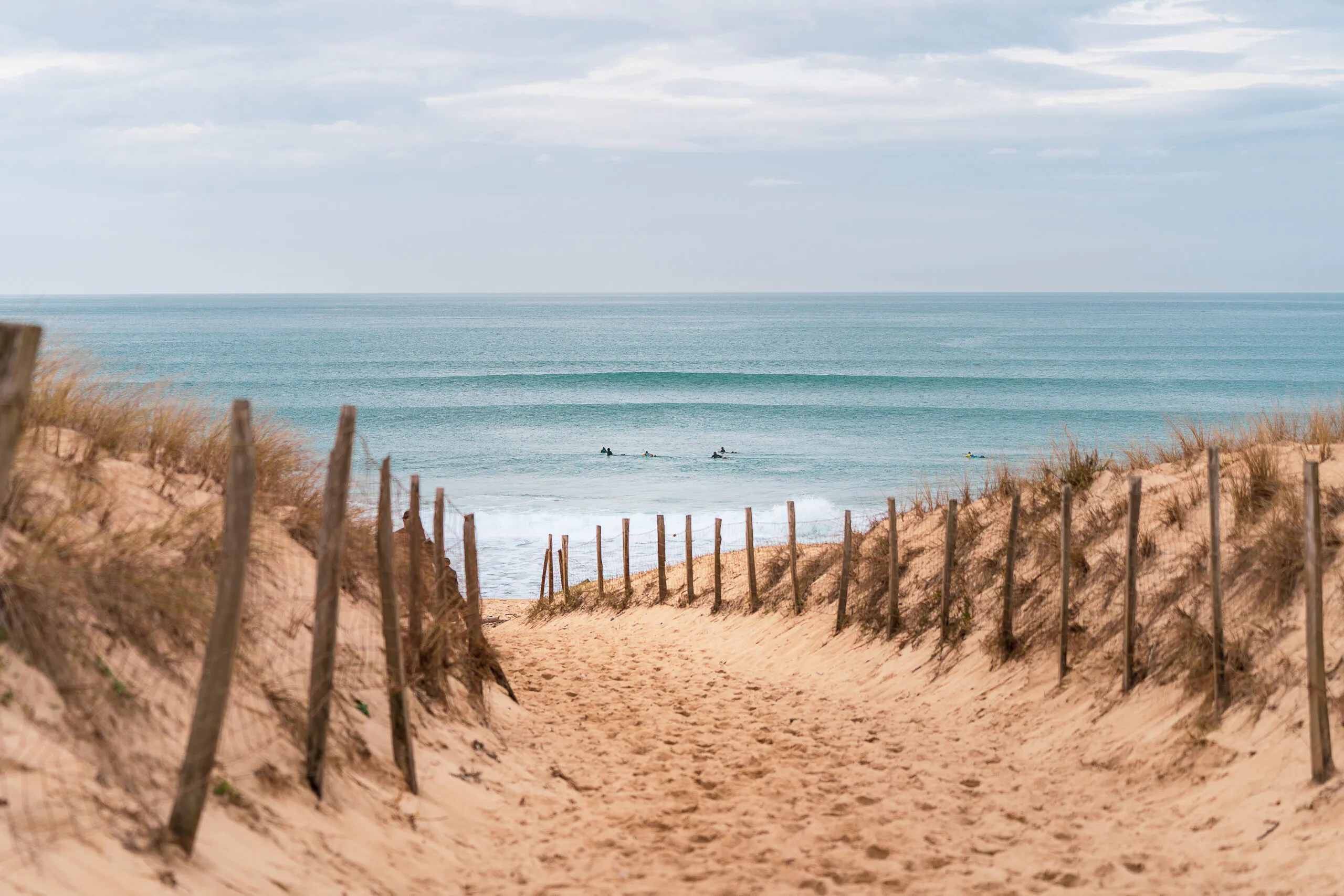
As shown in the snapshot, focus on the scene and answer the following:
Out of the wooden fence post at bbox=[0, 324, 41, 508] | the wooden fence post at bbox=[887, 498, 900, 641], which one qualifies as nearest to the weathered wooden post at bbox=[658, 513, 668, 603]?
the wooden fence post at bbox=[887, 498, 900, 641]

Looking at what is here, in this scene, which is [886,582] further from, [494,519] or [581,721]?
[494,519]

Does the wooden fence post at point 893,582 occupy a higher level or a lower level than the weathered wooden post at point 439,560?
lower

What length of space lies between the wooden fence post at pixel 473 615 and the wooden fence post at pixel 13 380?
5.60 metres

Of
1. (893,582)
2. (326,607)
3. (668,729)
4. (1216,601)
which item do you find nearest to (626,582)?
(893,582)

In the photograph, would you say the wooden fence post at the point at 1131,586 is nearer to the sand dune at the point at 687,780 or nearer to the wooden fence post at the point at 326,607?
the sand dune at the point at 687,780

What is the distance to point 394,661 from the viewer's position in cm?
663

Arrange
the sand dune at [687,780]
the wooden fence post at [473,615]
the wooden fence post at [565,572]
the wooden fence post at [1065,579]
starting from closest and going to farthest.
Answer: the sand dune at [687,780], the wooden fence post at [473,615], the wooden fence post at [1065,579], the wooden fence post at [565,572]

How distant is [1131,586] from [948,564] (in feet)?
9.50

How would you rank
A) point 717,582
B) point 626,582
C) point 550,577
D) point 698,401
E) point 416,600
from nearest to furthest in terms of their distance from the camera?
point 416,600, point 717,582, point 626,582, point 550,577, point 698,401

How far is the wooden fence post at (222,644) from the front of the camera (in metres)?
4.38

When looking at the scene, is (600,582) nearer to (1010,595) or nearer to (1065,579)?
(1010,595)

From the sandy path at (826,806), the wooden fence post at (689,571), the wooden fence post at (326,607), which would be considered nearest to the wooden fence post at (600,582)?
the wooden fence post at (689,571)

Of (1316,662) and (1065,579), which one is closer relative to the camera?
(1316,662)

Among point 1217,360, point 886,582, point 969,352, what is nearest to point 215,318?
point 969,352
